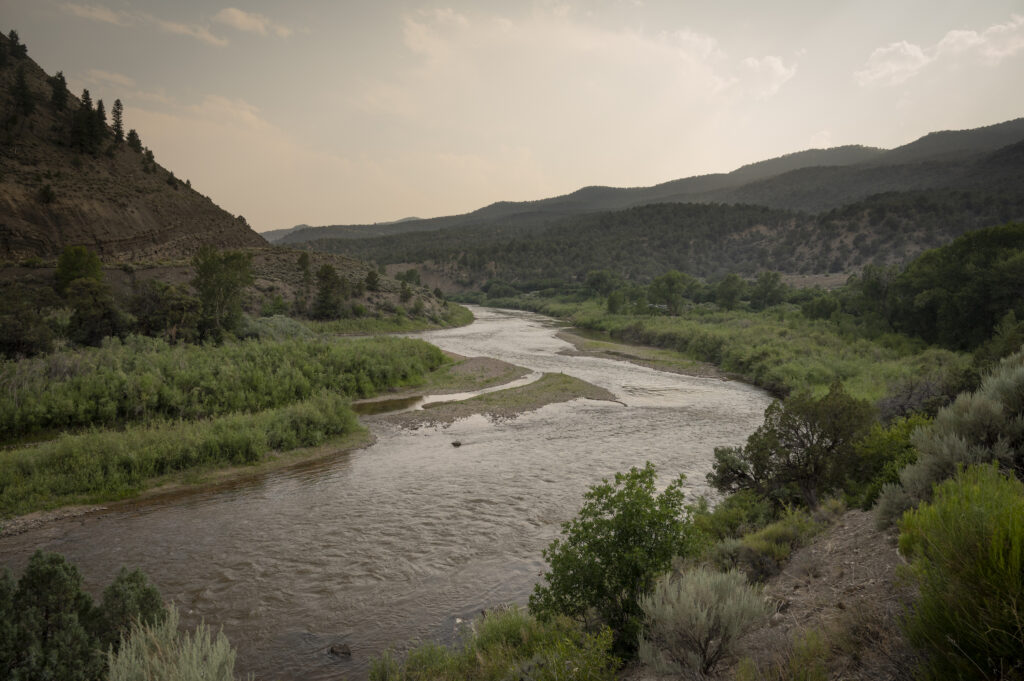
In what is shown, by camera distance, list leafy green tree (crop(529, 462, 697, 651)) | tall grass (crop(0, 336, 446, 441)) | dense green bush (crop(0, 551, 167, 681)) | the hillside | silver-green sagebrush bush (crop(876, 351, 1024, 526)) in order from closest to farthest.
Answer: dense green bush (crop(0, 551, 167, 681)) → leafy green tree (crop(529, 462, 697, 651)) → silver-green sagebrush bush (crop(876, 351, 1024, 526)) → tall grass (crop(0, 336, 446, 441)) → the hillside

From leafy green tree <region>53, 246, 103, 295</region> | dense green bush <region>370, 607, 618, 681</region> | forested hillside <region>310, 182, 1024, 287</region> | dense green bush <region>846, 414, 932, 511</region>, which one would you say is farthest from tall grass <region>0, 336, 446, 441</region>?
forested hillside <region>310, 182, 1024, 287</region>

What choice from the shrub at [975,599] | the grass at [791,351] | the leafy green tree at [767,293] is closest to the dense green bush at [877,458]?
the shrub at [975,599]

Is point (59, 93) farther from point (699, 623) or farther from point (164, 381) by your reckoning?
point (699, 623)

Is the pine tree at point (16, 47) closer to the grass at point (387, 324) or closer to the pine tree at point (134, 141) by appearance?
the pine tree at point (134, 141)

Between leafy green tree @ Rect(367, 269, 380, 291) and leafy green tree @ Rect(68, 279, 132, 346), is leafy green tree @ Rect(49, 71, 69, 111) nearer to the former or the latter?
leafy green tree @ Rect(367, 269, 380, 291)

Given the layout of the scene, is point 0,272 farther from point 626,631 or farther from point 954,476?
point 954,476

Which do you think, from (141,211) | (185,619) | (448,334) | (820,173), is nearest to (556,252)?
(448,334)

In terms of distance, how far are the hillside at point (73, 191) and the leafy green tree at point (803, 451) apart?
203 feet

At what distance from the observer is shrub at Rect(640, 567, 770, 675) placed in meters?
5.22

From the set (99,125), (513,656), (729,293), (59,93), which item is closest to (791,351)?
(513,656)

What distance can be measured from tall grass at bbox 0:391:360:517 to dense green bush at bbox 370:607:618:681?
1189 centimetres

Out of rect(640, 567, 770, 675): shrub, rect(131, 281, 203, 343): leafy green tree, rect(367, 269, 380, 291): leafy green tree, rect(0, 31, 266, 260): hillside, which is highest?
rect(0, 31, 266, 260): hillside

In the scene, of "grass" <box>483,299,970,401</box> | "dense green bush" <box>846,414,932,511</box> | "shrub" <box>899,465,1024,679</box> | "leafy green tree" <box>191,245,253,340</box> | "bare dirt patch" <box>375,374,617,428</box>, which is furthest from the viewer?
"leafy green tree" <box>191,245,253,340</box>

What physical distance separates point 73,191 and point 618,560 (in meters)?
70.7
